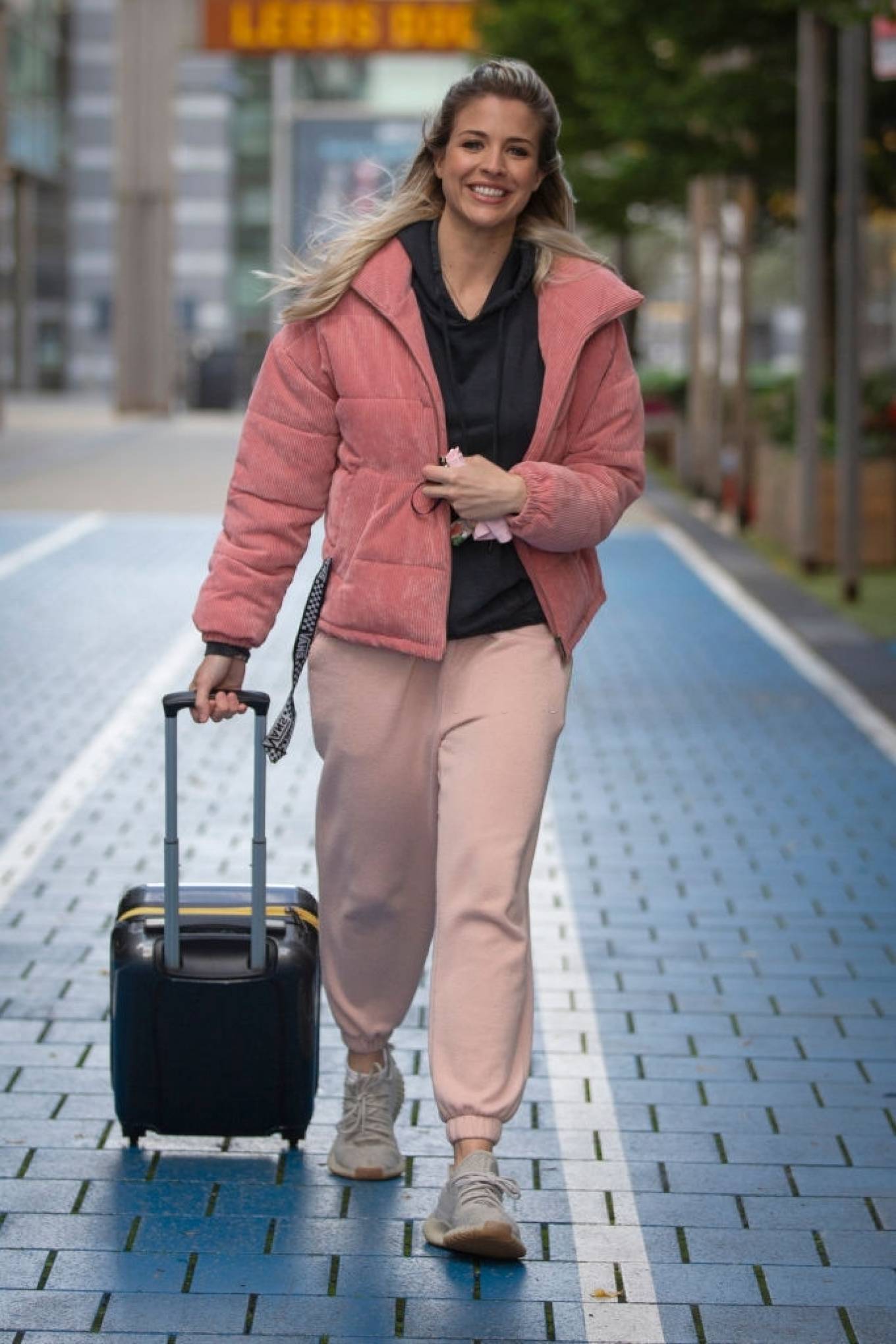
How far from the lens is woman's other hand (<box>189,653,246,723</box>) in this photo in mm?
4496

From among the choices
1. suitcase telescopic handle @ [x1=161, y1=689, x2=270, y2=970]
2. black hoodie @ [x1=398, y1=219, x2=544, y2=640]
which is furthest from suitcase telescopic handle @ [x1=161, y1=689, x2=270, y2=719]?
black hoodie @ [x1=398, y1=219, x2=544, y2=640]

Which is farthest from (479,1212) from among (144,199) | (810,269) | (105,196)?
(105,196)

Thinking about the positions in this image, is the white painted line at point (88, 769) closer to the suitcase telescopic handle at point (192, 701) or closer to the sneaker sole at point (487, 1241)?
the suitcase telescopic handle at point (192, 701)

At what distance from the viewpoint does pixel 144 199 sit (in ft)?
162

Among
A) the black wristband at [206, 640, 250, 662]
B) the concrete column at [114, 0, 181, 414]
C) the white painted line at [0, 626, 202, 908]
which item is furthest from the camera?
the concrete column at [114, 0, 181, 414]

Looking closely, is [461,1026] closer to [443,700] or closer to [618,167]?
[443,700]

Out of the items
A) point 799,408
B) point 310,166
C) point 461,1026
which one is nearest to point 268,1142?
point 461,1026

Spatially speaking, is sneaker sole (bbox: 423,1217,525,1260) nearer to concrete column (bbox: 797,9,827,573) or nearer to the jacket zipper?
the jacket zipper

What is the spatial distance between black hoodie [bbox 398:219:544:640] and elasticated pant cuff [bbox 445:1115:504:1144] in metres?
0.81

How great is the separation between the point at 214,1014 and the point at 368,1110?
1.16ft

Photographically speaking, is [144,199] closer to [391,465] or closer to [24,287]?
[24,287]

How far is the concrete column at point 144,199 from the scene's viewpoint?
4847cm

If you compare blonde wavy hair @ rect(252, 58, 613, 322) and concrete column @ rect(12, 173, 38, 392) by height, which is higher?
concrete column @ rect(12, 173, 38, 392)

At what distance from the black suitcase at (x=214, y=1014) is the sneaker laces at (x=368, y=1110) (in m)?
0.08
